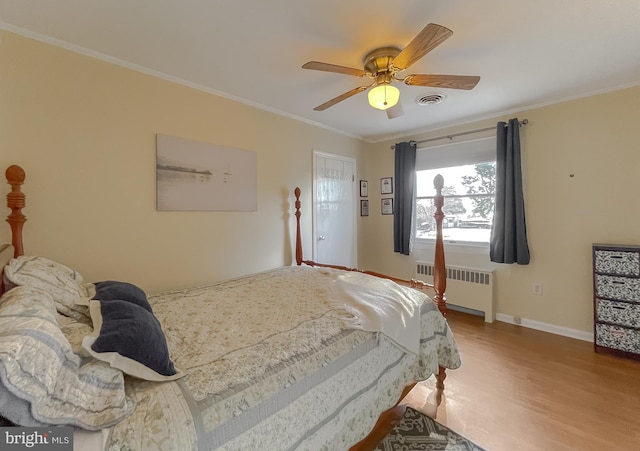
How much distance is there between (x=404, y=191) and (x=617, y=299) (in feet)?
7.69

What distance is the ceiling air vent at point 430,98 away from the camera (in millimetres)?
2678

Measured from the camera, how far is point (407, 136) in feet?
13.3

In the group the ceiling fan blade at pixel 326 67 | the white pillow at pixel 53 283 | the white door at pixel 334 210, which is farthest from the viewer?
the white door at pixel 334 210

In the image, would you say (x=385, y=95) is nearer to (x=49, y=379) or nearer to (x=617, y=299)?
(x=49, y=379)

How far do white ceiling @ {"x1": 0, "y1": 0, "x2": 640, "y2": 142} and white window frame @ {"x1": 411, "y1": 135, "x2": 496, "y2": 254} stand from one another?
2.60 ft

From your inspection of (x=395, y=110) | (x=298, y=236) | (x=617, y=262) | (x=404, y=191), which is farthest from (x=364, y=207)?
(x=617, y=262)

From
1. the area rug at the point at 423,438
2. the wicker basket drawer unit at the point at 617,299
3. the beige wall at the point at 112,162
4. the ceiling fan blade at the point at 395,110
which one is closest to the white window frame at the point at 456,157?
the wicker basket drawer unit at the point at 617,299

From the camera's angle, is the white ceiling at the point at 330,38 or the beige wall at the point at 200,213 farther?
the beige wall at the point at 200,213

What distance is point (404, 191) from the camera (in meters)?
3.94

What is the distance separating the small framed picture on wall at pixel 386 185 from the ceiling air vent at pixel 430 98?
145 centimetres

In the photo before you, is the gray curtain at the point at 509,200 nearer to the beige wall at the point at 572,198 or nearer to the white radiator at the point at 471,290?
the beige wall at the point at 572,198

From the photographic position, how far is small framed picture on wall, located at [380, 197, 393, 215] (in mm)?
4234

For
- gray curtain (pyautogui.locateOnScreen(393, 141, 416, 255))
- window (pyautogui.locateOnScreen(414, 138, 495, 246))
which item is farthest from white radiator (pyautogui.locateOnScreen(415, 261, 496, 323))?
gray curtain (pyautogui.locateOnScreen(393, 141, 416, 255))

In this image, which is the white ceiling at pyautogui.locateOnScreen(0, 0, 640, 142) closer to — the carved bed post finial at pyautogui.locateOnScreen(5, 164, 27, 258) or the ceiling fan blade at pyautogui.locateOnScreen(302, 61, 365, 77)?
the ceiling fan blade at pyautogui.locateOnScreen(302, 61, 365, 77)
